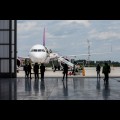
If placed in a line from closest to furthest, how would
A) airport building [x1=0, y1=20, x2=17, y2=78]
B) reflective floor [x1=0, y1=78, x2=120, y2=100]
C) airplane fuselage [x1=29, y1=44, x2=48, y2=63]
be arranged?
reflective floor [x1=0, y1=78, x2=120, y2=100]
airport building [x1=0, y1=20, x2=17, y2=78]
airplane fuselage [x1=29, y1=44, x2=48, y2=63]

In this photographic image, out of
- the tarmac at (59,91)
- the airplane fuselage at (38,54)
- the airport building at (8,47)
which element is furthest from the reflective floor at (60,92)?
the airplane fuselage at (38,54)

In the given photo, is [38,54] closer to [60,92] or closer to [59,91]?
[59,91]

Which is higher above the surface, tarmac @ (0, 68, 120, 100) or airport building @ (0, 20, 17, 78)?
airport building @ (0, 20, 17, 78)

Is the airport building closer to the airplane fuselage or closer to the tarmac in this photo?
the tarmac

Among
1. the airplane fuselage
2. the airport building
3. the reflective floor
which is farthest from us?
the airplane fuselage

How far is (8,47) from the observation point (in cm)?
3344

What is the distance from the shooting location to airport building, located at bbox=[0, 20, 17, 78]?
33281 mm

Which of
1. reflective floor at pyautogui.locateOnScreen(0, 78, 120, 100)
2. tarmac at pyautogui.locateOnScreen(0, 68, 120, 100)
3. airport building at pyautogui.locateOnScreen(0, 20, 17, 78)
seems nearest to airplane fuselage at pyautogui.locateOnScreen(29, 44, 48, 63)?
airport building at pyautogui.locateOnScreen(0, 20, 17, 78)
